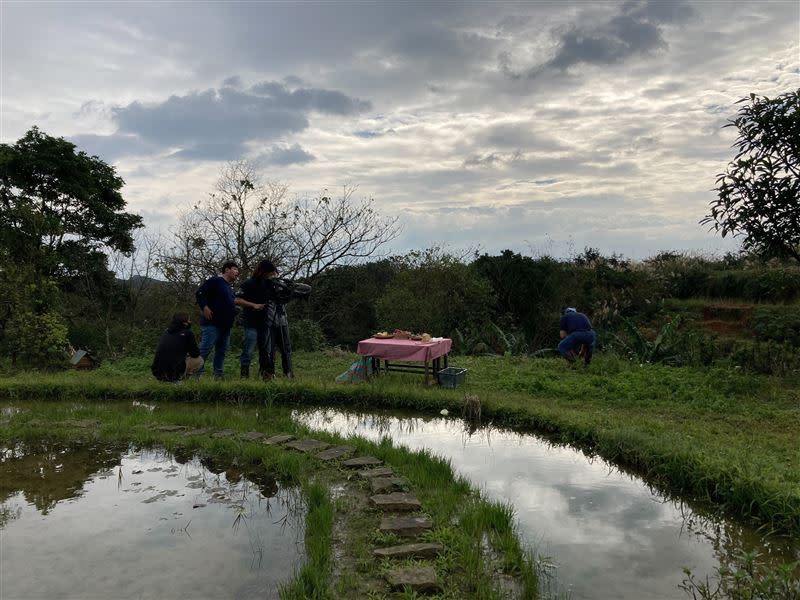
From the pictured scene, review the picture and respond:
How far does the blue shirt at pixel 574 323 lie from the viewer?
31.6 feet

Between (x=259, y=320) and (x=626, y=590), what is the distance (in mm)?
6348

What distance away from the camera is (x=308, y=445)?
533 centimetres

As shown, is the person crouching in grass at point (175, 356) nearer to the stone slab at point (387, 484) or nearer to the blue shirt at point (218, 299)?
the blue shirt at point (218, 299)

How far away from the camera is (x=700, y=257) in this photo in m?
17.7

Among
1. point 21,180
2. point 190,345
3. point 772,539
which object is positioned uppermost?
point 21,180

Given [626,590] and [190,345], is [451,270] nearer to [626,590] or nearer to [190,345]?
[190,345]

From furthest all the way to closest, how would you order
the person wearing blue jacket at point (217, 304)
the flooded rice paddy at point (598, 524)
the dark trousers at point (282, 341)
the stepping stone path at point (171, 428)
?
the dark trousers at point (282, 341), the person wearing blue jacket at point (217, 304), the stepping stone path at point (171, 428), the flooded rice paddy at point (598, 524)

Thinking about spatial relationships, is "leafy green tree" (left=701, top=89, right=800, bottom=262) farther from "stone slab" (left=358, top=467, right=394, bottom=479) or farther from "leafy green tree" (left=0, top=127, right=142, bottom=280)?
"leafy green tree" (left=0, top=127, right=142, bottom=280)

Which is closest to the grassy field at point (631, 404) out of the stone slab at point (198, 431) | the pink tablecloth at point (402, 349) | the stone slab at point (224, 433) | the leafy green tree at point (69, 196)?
the pink tablecloth at point (402, 349)

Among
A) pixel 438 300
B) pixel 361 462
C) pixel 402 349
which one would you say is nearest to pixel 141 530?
pixel 361 462

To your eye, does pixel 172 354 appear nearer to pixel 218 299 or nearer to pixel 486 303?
pixel 218 299

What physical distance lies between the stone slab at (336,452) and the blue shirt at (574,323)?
5.67m

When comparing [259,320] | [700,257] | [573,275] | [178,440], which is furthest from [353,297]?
[178,440]

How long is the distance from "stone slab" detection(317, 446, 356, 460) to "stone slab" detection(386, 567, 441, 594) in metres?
2.15
